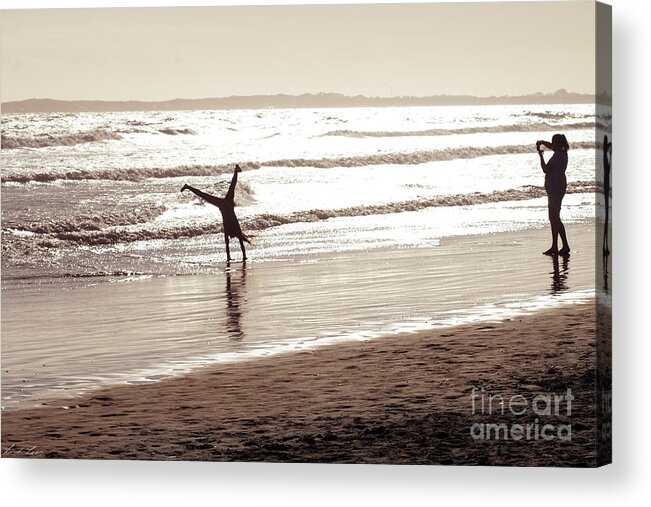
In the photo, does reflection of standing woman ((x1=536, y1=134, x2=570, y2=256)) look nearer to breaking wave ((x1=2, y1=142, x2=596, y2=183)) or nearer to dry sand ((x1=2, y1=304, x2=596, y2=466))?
breaking wave ((x1=2, y1=142, x2=596, y2=183))

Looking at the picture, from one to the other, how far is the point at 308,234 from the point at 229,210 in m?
0.40

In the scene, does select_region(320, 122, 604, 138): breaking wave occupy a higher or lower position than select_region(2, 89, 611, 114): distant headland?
lower

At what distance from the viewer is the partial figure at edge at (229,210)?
7.86 m

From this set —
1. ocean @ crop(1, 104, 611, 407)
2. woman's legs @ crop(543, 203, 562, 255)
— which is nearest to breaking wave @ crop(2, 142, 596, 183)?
ocean @ crop(1, 104, 611, 407)

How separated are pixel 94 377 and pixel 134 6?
179 centimetres

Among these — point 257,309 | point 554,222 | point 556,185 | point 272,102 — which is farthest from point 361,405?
point 272,102

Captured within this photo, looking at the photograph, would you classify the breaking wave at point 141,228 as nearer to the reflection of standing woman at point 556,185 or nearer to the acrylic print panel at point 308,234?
the acrylic print panel at point 308,234

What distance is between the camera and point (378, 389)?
7539mm

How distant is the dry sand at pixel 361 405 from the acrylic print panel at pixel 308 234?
1 centimetres

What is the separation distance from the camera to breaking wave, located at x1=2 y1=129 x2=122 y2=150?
8.04 m

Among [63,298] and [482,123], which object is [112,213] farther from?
[482,123]
